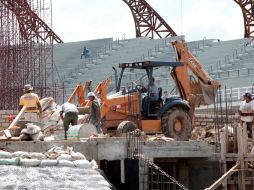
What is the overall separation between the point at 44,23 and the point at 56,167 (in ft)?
123

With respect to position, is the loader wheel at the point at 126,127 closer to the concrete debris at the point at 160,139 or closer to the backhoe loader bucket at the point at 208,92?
the concrete debris at the point at 160,139

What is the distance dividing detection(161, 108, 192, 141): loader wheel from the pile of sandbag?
4.65 meters

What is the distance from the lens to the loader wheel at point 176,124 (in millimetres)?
22516

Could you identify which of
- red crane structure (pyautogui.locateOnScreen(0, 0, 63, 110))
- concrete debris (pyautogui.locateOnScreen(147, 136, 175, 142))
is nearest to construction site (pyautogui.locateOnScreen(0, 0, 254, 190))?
concrete debris (pyautogui.locateOnScreen(147, 136, 175, 142))

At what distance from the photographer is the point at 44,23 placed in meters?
54.3

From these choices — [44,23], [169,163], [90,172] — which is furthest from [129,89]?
[44,23]

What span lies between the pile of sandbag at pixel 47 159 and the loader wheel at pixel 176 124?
15.3 ft

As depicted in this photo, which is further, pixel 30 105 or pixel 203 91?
pixel 203 91

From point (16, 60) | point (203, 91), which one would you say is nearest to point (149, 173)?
A: point (203, 91)

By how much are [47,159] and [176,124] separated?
228 inches

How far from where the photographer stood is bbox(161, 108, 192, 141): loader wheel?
73.9 ft

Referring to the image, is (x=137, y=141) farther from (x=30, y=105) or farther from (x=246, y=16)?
(x=246, y=16)

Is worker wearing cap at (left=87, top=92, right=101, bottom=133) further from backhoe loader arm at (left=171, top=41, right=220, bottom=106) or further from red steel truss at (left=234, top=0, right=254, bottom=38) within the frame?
red steel truss at (left=234, top=0, right=254, bottom=38)

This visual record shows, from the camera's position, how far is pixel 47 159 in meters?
17.7
